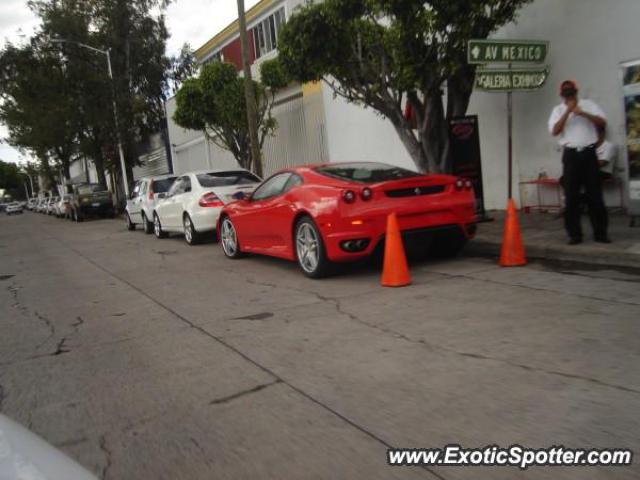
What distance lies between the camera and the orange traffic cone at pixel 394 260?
6371 millimetres

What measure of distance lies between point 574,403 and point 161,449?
2.16m

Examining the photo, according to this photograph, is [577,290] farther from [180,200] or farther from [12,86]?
[12,86]

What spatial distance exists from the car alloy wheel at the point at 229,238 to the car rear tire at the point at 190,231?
222 cm

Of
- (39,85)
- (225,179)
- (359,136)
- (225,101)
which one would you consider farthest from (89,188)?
(225,179)

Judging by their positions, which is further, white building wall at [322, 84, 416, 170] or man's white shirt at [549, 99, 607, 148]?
white building wall at [322, 84, 416, 170]

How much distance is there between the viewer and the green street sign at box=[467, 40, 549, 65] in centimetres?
747

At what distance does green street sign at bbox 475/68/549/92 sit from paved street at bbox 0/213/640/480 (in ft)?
7.56

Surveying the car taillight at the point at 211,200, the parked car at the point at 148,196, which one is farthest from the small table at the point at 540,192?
the parked car at the point at 148,196

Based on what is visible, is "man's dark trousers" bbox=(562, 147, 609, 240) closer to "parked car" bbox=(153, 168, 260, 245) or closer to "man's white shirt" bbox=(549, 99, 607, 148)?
"man's white shirt" bbox=(549, 99, 607, 148)

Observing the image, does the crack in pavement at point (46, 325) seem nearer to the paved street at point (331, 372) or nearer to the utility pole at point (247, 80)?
the paved street at point (331, 372)

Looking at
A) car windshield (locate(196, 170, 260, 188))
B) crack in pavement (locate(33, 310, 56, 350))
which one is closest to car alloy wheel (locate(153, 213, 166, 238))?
→ car windshield (locate(196, 170, 260, 188))

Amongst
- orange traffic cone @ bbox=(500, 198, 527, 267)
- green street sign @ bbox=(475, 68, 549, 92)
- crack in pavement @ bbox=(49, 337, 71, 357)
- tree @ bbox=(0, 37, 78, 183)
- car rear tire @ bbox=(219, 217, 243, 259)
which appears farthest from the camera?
tree @ bbox=(0, 37, 78, 183)

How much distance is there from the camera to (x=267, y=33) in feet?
79.2

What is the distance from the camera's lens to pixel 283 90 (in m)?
21.2
